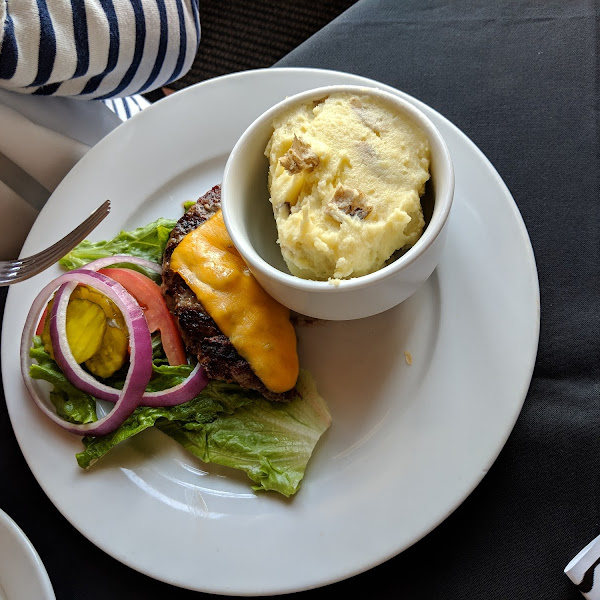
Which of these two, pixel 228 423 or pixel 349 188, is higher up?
pixel 349 188

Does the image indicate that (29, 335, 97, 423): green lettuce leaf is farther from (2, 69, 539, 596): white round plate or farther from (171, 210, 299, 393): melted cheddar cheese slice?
(171, 210, 299, 393): melted cheddar cheese slice

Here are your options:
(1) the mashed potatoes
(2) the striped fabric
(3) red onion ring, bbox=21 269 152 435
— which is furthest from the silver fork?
(1) the mashed potatoes

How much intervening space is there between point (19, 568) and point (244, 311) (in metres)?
0.64

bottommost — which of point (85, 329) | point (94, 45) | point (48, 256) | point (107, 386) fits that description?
point (107, 386)

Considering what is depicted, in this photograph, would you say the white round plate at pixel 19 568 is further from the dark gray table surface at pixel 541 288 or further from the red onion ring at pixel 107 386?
the red onion ring at pixel 107 386

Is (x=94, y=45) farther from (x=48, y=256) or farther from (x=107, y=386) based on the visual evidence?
(x=107, y=386)

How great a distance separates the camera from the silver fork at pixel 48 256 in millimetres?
1282

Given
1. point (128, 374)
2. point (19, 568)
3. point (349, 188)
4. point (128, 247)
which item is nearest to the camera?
point (349, 188)

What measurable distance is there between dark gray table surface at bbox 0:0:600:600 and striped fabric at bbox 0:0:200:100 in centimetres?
31

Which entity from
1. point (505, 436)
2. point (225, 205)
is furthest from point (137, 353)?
point (505, 436)

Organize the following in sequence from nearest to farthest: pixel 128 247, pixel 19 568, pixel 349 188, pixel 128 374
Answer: pixel 349 188
pixel 19 568
pixel 128 374
pixel 128 247

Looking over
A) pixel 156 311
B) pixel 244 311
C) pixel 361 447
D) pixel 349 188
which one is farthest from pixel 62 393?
pixel 349 188

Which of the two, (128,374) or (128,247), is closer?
(128,374)

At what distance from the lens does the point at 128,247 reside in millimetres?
1388
